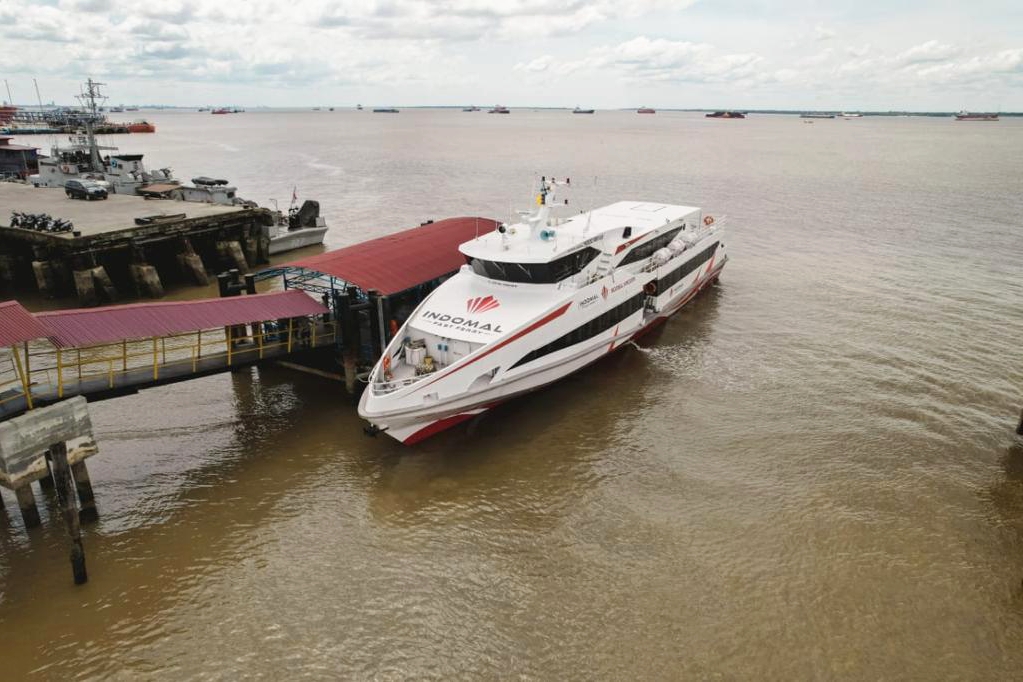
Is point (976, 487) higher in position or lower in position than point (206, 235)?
lower

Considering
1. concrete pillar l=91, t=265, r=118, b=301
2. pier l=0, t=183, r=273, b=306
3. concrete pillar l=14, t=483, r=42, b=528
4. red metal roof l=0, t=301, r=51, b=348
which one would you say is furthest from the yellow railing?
pier l=0, t=183, r=273, b=306

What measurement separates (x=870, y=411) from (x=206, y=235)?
1268 inches

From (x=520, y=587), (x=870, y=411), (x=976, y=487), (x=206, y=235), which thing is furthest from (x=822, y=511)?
(x=206, y=235)

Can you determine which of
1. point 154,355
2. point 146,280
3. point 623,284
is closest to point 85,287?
point 146,280

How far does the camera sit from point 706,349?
24156 mm

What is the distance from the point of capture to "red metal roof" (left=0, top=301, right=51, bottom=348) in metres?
12.0

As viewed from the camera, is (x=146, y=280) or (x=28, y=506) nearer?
(x=28, y=506)

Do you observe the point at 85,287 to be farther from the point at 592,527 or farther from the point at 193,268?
the point at 592,527

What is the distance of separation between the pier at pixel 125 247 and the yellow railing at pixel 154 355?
6.60 metres

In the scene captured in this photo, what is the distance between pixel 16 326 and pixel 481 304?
11076mm

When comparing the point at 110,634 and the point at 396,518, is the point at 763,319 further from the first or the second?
the point at 110,634

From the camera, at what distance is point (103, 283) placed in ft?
90.6

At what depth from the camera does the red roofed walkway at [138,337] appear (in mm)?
12961

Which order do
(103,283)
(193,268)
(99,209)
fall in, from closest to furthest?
(103,283)
(193,268)
(99,209)
